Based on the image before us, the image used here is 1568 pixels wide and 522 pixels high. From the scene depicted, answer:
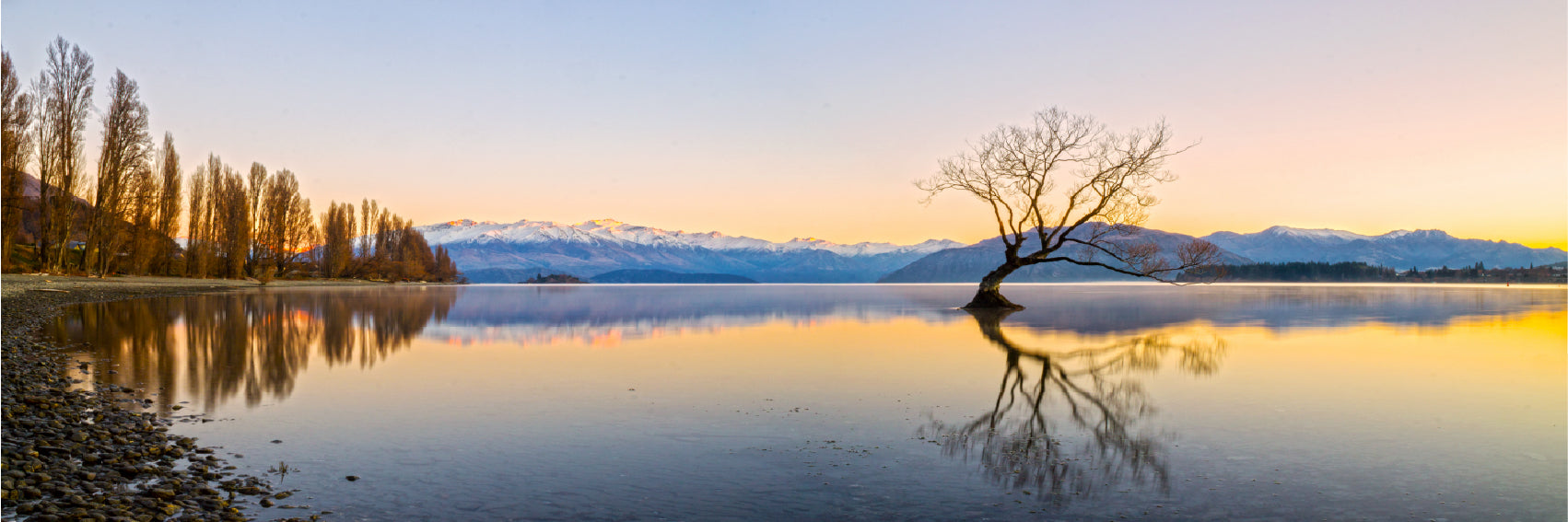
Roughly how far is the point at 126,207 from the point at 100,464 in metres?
56.9

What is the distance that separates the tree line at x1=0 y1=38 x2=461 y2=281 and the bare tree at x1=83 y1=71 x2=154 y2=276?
0.21ft

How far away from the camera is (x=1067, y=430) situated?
8.07 metres

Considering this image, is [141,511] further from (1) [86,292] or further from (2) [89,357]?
(1) [86,292]

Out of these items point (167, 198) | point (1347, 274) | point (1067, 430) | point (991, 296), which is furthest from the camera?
point (1347, 274)

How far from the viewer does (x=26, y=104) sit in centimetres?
4444

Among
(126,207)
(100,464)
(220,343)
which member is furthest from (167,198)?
(100,464)

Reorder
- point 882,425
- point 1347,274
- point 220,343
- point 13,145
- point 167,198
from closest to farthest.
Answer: point 882,425 < point 220,343 < point 13,145 < point 167,198 < point 1347,274

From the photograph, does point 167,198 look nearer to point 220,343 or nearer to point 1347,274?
point 220,343

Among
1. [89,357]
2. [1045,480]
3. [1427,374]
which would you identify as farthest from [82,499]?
[1427,374]

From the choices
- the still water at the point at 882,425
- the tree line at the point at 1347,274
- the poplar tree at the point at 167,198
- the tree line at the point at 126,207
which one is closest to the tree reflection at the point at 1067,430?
the still water at the point at 882,425

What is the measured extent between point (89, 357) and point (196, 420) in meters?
8.25

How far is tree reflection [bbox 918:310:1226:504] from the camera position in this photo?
6.29 meters

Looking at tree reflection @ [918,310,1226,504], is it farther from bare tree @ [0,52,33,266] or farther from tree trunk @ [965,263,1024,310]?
bare tree @ [0,52,33,266]

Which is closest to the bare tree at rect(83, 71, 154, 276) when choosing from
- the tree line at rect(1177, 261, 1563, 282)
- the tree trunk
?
the tree trunk
